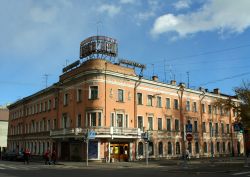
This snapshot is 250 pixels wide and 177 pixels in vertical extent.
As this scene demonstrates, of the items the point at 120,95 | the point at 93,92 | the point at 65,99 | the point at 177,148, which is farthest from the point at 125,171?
the point at 177,148

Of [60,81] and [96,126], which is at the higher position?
[60,81]

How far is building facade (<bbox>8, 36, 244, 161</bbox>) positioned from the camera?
4272 centimetres

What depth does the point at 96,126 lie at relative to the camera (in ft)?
135

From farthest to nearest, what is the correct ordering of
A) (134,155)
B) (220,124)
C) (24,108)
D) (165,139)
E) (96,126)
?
(24,108) → (220,124) → (165,139) → (134,155) → (96,126)

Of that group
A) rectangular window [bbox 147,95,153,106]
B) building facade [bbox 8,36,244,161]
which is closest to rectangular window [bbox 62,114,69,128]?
building facade [bbox 8,36,244,161]

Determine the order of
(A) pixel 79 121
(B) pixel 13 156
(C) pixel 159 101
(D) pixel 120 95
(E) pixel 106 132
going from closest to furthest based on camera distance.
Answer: (E) pixel 106 132 → (A) pixel 79 121 → (D) pixel 120 95 → (C) pixel 159 101 → (B) pixel 13 156

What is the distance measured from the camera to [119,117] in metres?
44.6

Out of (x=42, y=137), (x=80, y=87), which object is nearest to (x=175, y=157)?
(x=80, y=87)

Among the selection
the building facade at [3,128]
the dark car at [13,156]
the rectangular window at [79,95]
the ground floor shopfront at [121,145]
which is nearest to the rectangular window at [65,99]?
the rectangular window at [79,95]

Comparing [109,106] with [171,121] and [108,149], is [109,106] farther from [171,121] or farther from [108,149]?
[171,121]

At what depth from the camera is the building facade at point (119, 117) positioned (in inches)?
1682

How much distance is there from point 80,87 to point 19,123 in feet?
94.6

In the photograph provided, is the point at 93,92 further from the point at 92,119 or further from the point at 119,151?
the point at 119,151

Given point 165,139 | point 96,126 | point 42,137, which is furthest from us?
point 42,137
